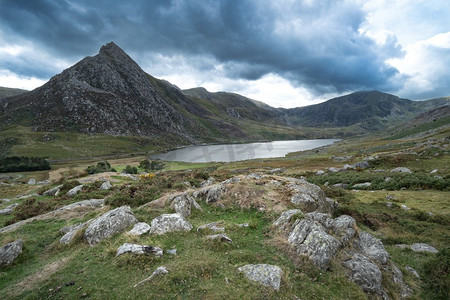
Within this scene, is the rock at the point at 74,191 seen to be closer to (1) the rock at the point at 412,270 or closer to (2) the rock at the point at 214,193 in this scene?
(2) the rock at the point at 214,193

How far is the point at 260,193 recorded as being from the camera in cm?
1970

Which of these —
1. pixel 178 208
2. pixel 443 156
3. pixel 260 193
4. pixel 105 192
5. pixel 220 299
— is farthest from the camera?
pixel 443 156

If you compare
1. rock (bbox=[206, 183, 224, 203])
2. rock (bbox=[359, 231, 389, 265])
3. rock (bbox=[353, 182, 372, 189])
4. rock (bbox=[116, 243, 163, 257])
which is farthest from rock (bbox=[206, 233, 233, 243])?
rock (bbox=[353, 182, 372, 189])

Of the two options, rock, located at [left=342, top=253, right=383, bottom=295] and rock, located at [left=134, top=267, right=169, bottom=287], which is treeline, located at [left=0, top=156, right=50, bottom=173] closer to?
rock, located at [left=134, top=267, right=169, bottom=287]

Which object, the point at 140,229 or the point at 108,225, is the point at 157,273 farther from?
the point at 108,225

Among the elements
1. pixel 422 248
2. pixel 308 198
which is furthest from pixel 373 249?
pixel 308 198

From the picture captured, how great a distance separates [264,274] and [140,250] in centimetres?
655

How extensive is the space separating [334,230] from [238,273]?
7.75 m

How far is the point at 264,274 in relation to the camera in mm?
9773

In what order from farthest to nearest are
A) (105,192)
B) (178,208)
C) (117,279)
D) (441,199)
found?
1. (105,192)
2. (441,199)
3. (178,208)
4. (117,279)

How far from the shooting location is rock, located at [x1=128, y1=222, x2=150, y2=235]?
13.6 m

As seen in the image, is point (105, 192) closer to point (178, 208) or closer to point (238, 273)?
point (178, 208)

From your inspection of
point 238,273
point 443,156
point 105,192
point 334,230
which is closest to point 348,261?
point 334,230

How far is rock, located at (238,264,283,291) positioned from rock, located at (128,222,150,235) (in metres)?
6.96
